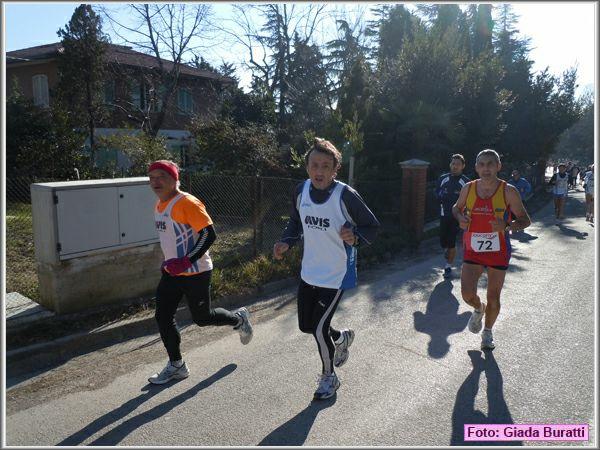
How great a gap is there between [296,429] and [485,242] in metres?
2.49

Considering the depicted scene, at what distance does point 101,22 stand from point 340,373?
16854 mm

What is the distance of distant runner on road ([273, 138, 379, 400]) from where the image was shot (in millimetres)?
3570

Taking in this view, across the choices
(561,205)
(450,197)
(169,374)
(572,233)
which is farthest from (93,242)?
(561,205)

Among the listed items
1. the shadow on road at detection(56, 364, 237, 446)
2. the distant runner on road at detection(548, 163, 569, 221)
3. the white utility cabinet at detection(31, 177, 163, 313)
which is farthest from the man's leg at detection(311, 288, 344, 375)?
the distant runner on road at detection(548, 163, 569, 221)

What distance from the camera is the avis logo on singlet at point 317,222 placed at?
3.61 m

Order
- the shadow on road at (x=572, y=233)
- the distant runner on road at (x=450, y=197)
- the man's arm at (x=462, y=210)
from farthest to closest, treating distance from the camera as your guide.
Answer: the shadow on road at (x=572, y=233) < the distant runner on road at (x=450, y=197) < the man's arm at (x=462, y=210)

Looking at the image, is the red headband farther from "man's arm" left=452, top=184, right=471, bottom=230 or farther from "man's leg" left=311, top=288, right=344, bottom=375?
"man's arm" left=452, top=184, right=471, bottom=230

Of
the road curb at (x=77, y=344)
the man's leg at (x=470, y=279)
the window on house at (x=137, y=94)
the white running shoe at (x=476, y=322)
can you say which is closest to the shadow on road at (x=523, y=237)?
the white running shoe at (x=476, y=322)

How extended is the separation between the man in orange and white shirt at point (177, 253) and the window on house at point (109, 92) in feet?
54.9

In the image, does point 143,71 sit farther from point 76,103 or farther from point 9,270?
point 9,270

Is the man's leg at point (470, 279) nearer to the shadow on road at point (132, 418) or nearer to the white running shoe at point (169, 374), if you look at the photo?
the shadow on road at point (132, 418)

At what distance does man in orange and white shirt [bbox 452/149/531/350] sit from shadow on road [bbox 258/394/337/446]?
6.57 feet

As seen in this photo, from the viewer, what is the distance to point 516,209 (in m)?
4.38

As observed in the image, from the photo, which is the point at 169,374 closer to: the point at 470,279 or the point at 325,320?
the point at 325,320
